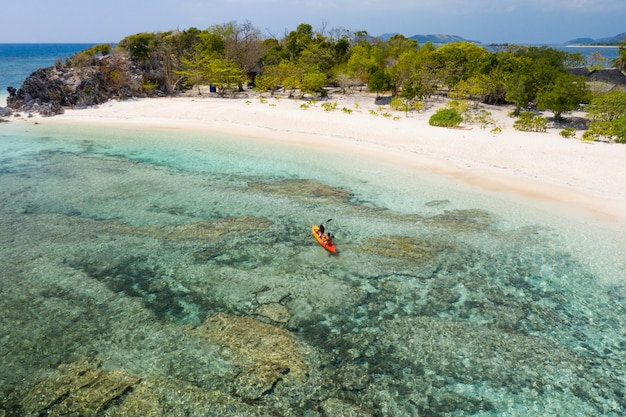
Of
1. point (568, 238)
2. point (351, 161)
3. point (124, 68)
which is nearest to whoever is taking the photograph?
point (568, 238)

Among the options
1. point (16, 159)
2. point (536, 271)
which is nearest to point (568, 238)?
point (536, 271)

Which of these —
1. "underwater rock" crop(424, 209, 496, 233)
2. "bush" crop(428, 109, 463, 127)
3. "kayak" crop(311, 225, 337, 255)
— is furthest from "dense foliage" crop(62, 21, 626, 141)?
"kayak" crop(311, 225, 337, 255)

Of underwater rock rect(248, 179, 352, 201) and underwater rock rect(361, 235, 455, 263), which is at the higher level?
underwater rock rect(248, 179, 352, 201)

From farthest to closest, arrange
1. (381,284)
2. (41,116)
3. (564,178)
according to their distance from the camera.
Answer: (41,116) → (564,178) → (381,284)

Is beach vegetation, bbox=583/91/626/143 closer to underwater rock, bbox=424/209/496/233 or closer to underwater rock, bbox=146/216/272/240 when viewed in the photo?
underwater rock, bbox=424/209/496/233

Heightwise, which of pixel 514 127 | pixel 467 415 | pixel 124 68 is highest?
pixel 124 68

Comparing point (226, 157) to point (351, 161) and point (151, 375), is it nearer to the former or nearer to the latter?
point (351, 161)
